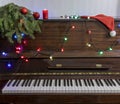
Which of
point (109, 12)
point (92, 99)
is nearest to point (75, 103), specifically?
point (92, 99)

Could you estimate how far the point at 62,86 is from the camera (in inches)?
79.7

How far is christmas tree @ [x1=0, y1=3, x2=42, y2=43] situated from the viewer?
2100mm

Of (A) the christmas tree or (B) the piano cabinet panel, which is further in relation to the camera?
(A) the christmas tree

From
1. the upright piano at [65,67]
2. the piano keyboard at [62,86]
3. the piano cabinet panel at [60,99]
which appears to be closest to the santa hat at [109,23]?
the upright piano at [65,67]

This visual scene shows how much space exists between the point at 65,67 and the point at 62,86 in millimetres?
208

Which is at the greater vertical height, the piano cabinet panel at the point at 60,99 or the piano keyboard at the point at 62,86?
the piano keyboard at the point at 62,86

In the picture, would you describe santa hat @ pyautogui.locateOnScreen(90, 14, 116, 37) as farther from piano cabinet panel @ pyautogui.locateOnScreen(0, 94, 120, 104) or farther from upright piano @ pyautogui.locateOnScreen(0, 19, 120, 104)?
piano cabinet panel @ pyautogui.locateOnScreen(0, 94, 120, 104)

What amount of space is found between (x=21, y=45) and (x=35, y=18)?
32 cm

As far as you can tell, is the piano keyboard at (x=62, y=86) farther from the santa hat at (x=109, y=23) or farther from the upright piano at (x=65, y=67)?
the santa hat at (x=109, y=23)

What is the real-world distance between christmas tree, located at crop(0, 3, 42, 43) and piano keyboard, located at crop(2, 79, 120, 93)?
0.43 metres

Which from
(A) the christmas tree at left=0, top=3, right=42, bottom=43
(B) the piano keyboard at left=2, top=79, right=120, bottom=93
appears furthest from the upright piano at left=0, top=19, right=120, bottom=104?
(A) the christmas tree at left=0, top=3, right=42, bottom=43

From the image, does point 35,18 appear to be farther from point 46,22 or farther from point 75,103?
point 75,103

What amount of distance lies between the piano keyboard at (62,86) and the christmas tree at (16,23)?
430 millimetres

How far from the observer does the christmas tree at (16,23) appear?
2.10 metres
